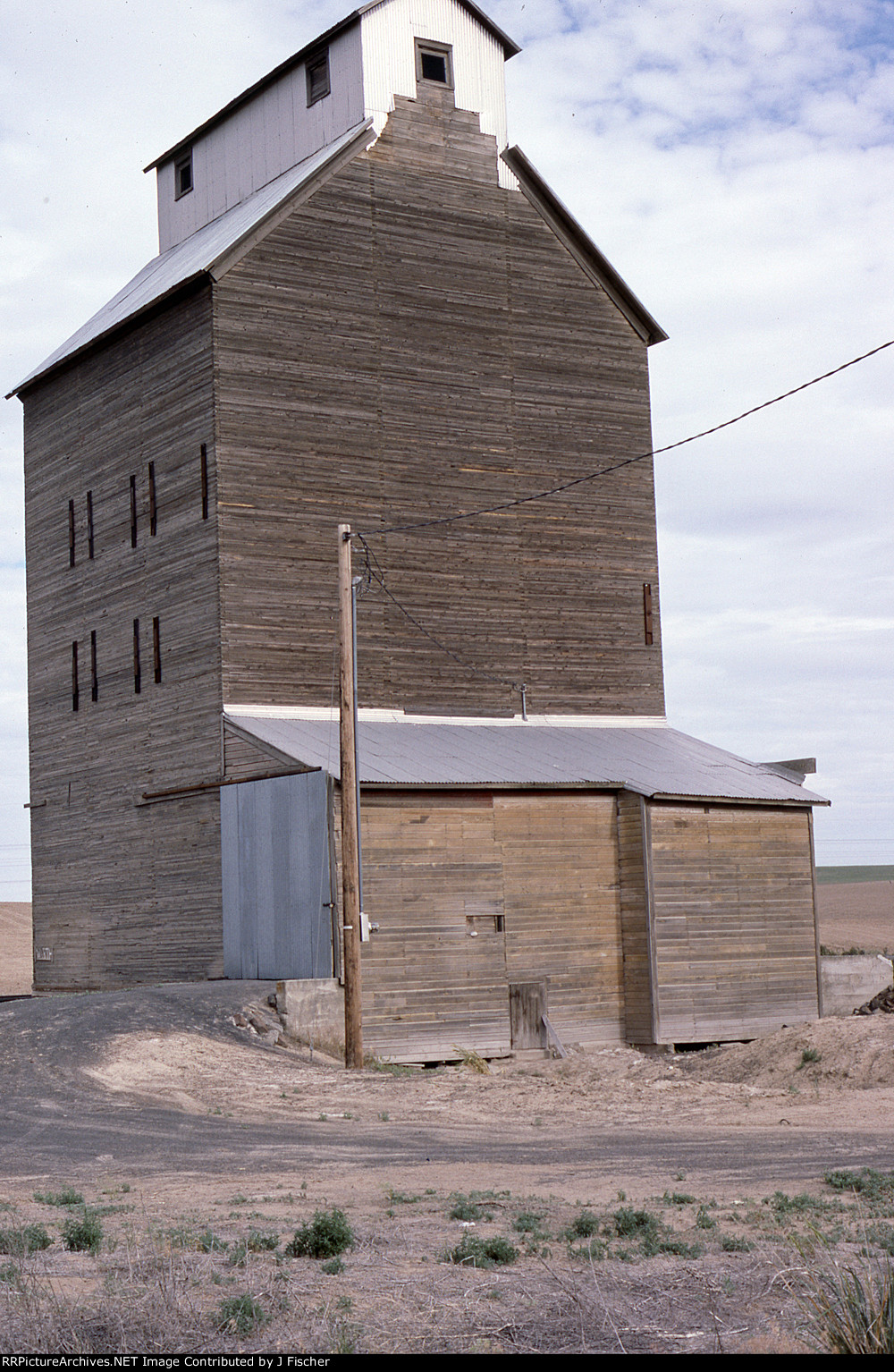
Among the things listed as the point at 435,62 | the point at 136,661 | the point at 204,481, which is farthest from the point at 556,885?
the point at 435,62

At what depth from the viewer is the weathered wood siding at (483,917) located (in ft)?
85.8

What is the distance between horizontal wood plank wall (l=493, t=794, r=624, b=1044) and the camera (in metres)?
28.1

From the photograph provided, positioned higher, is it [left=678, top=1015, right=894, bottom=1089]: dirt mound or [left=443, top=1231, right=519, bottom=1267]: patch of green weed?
[left=443, top=1231, right=519, bottom=1267]: patch of green weed

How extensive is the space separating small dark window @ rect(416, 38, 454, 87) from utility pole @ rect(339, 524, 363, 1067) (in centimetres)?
1494

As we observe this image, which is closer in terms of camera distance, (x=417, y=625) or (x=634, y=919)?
(x=634, y=919)

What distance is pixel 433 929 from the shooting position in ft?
87.9

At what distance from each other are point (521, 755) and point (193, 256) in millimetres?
13296

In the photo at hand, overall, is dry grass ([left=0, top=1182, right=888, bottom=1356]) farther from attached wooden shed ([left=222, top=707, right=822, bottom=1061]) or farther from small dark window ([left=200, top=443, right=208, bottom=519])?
small dark window ([left=200, top=443, right=208, bottom=519])

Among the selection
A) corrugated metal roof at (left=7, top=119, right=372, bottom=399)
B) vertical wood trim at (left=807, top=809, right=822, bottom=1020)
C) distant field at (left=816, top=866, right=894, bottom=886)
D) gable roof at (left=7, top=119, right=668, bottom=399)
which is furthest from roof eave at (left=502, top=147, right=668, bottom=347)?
distant field at (left=816, top=866, right=894, bottom=886)

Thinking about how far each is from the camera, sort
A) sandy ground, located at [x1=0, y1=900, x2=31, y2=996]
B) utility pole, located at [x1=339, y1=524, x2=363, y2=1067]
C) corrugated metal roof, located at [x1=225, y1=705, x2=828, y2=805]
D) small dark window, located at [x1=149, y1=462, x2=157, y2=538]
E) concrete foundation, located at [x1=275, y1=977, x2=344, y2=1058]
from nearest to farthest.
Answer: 1. utility pole, located at [x1=339, y1=524, x2=363, y2=1067]
2. concrete foundation, located at [x1=275, y1=977, x2=344, y2=1058]
3. corrugated metal roof, located at [x1=225, y1=705, x2=828, y2=805]
4. small dark window, located at [x1=149, y1=462, x2=157, y2=538]
5. sandy ground, located at [x1=0, y1=900, x2=31, y2=996]

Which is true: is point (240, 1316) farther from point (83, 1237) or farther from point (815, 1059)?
point (815, 1059)

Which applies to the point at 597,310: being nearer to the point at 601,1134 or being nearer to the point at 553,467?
the point at 553,467

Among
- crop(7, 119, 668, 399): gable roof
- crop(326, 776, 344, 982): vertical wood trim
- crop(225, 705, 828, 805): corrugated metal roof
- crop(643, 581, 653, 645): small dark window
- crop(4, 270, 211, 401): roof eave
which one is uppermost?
crop(7, 119, 668, 399): gable roof

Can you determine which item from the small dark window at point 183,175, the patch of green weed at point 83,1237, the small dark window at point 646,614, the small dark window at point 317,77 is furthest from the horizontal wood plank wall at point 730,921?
the small dark window at point 183,175
